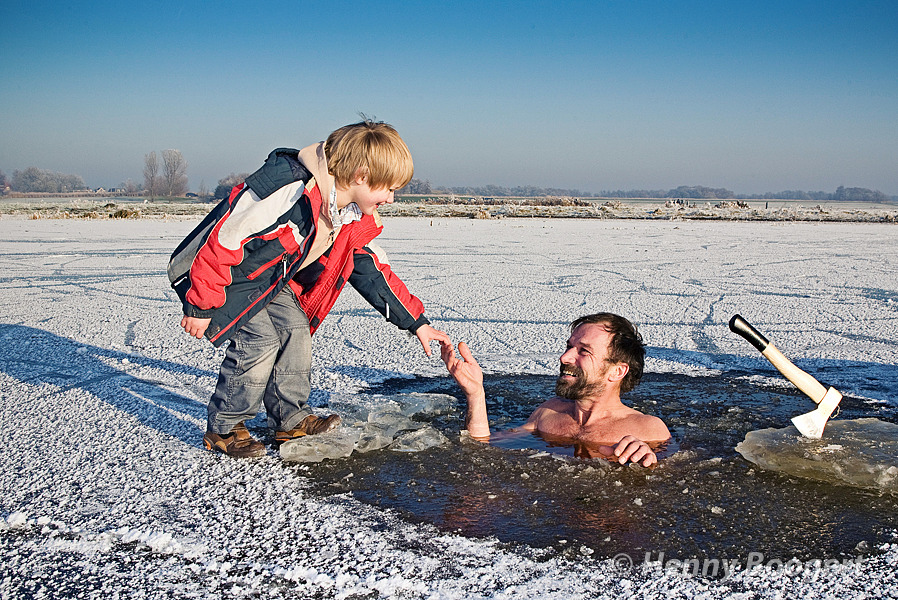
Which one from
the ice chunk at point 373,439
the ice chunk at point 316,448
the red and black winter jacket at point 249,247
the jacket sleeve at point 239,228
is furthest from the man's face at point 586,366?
the jacket sleeve at point 239,228

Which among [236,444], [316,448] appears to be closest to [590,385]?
[316,448]

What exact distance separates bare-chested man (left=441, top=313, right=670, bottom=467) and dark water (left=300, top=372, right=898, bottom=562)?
0.16 metres

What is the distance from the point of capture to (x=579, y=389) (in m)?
3.26

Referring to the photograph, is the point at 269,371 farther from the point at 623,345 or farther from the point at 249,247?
the point at 623,345

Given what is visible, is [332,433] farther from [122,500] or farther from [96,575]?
[96,575]

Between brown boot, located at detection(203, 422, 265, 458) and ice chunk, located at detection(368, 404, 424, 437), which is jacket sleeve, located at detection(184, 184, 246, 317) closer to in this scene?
brown boot, located at detection(203, 422, 265, 458)

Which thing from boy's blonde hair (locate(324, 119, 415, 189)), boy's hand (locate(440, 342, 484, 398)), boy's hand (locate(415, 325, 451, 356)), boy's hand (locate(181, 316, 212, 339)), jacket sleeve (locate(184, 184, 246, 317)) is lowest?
boy's hand (locate(440, 342, 484, 398))

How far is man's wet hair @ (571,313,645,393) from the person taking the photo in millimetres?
3270

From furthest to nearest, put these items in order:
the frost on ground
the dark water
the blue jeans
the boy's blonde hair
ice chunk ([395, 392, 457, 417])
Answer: ice chunk ([395, 392, 457, 417])
the blue jeans
the boy's blonde hair
the dark water
the frost on ground

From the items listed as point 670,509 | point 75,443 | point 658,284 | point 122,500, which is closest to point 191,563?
point 122,500

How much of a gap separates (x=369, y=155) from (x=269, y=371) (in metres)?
1.04

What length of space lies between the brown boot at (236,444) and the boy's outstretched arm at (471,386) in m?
0.89

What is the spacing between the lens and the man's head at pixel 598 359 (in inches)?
128

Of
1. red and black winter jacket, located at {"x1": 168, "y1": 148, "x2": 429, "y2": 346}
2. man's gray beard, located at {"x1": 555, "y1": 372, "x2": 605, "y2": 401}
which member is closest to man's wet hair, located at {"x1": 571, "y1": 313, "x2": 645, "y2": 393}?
man's gray beard, located at {"x1": 555, "y1": 372, "x2": 605, "y2": 401}
